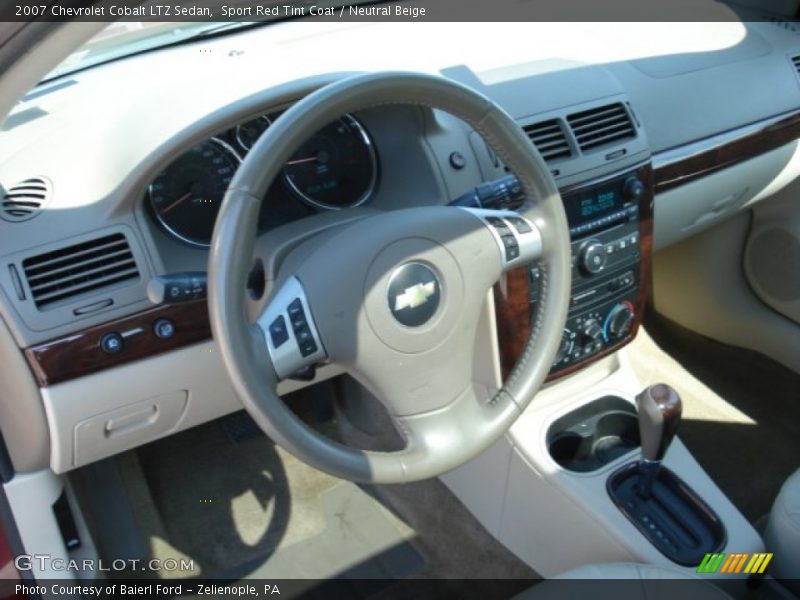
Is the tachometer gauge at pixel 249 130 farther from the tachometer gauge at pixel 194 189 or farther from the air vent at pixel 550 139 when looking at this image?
the air vent at pixel 550 139

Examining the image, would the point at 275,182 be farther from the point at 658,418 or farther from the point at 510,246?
the point at 658,418

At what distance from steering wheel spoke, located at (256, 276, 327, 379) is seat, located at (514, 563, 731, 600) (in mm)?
591

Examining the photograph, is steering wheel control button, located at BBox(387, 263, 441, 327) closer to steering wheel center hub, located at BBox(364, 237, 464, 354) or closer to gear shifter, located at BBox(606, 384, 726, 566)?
steering wheel center hub, located at BBox(364, 237, 464, 354)

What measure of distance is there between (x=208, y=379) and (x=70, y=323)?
333 millimetres

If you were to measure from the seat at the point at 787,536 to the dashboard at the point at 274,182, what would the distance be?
0.51 metres

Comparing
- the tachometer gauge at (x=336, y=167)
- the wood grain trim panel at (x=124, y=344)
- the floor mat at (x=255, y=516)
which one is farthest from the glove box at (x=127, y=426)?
the floor mat at (x=255, y=516)

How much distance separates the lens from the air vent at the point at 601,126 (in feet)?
6.20

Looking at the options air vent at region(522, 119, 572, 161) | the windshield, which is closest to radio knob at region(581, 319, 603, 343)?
air vent at region(522, 119, 572, 161)

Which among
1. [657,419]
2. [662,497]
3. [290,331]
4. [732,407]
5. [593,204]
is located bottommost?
[732,407]

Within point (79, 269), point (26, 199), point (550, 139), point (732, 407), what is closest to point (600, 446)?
point (550, 139)

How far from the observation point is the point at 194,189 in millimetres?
1593

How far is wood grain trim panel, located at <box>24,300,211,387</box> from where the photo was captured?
1.48 m

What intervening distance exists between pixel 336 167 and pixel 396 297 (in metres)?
0.52

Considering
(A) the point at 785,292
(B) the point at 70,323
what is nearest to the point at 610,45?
(A) the point at 785,292
